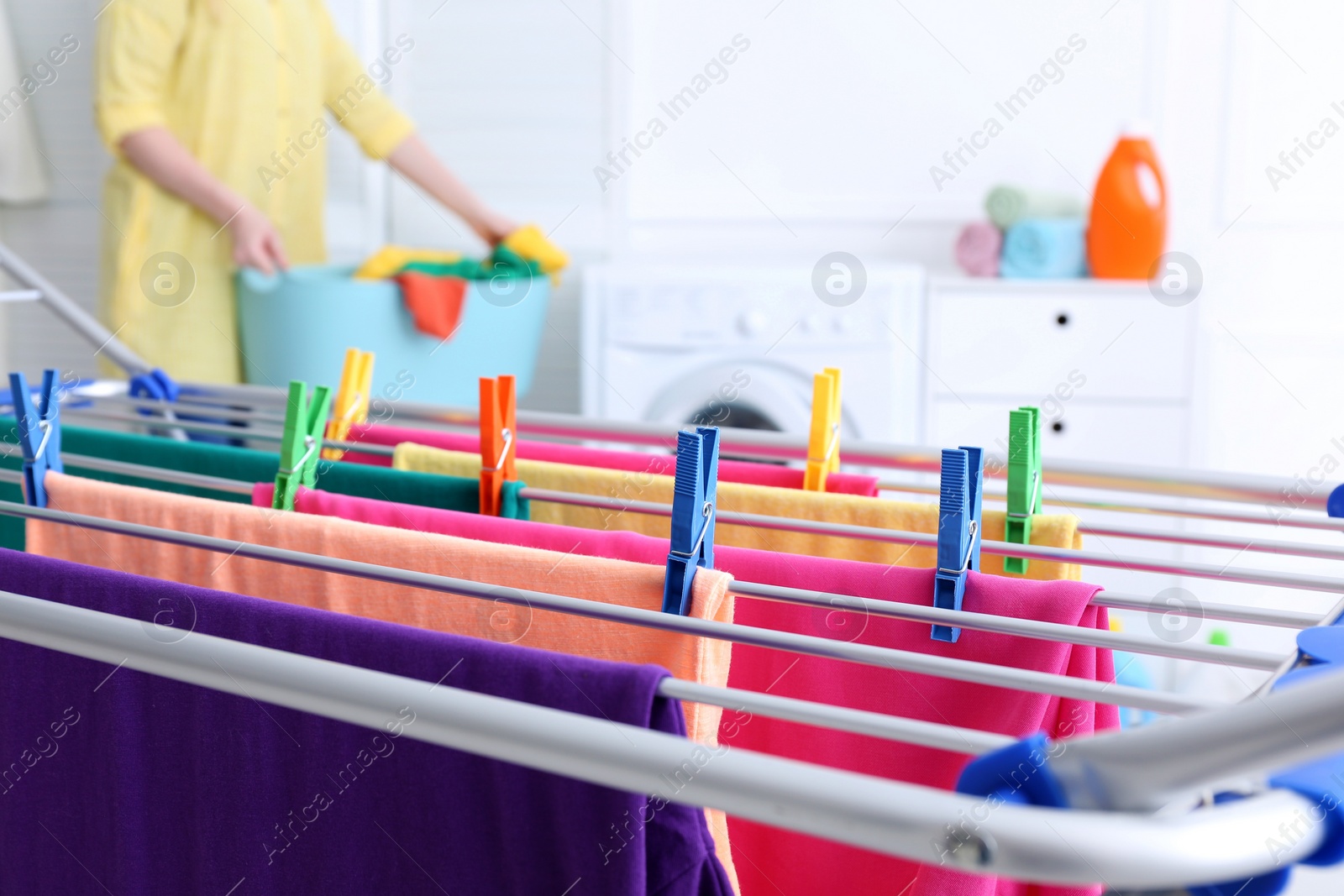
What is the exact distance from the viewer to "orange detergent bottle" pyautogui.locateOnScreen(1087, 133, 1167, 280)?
2.48 metres

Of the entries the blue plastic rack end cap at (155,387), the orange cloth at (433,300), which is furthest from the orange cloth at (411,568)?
the orange cloth at (433,300)

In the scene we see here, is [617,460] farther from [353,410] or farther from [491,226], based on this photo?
[491,226]

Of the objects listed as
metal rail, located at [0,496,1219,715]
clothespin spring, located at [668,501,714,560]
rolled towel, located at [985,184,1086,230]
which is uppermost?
rolled towel, located at [985,184,1086,230]

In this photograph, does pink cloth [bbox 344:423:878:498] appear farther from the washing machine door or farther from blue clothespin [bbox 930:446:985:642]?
the washing machine door

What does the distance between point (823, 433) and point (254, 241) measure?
1528 millimetres

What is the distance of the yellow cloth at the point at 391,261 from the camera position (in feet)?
7.28

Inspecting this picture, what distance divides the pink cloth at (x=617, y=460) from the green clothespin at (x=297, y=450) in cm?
12

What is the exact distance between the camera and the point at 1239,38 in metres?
2.66

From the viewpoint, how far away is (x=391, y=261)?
88.7 inches

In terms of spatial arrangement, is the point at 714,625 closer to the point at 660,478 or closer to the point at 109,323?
the point at 660,478

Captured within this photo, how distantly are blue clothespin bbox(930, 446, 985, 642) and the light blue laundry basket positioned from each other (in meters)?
1.60

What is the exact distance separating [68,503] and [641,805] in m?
0.55

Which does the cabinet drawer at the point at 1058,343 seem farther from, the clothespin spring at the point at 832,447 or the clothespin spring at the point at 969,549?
the clothespin spring at the point at 969,549

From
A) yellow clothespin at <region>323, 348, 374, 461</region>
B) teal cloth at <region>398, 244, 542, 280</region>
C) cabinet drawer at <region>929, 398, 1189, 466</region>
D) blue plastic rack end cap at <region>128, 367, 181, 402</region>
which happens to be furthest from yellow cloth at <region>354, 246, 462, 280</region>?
yellow clothespin at <region>323, 348, 374, 461</region>
